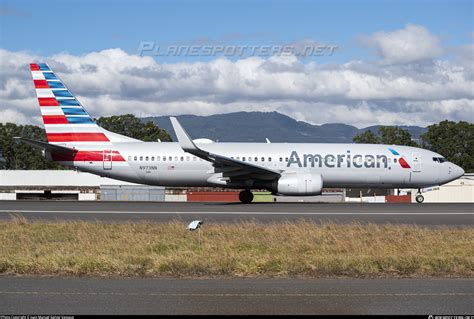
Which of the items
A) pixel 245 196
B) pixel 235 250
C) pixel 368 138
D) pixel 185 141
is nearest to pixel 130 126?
pixel 368 138

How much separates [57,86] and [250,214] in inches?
698

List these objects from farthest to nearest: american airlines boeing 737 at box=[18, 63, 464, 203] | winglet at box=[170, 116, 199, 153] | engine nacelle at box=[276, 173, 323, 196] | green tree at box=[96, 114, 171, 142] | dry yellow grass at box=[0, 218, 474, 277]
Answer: green tree at box=[96, 114, 171, 142] < american airlines boeing 737 at box=[18, 63, 464, 203] < engine nacelle at box=[276, 173, 323, 196] < winglet at box=[170, 116, 199, 153] < dry yellow grass at box=[0, 218, 474, 277]

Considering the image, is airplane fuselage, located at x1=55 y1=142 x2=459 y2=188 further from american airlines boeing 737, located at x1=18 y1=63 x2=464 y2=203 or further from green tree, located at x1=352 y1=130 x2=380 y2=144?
green tree, located at x1=352 y1=130 x2=380 y2=144

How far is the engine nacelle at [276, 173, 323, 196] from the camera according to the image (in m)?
36.0

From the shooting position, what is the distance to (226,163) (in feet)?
120

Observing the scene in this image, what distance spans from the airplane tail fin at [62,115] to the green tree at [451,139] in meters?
100.0

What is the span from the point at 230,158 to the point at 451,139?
10450 centimetres

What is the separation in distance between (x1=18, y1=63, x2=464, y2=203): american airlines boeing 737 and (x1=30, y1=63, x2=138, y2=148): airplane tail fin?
0.19 ft

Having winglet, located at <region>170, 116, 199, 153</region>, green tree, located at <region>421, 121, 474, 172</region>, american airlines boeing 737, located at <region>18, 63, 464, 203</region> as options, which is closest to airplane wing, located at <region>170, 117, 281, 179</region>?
winglet, located at <region>170, 116, 199, 153</region>

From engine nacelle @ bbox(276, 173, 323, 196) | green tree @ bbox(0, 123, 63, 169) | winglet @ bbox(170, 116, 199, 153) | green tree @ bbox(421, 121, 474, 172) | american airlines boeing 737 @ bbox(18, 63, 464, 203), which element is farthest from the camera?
green tree @ bbox(421, 121, 474, 172)

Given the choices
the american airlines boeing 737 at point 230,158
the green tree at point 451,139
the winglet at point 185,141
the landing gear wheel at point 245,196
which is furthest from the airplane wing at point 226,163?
the green tree at point 451,139

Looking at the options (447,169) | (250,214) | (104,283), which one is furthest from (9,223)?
(447,169)

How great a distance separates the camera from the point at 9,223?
23266 mm

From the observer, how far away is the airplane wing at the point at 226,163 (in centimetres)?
3505
